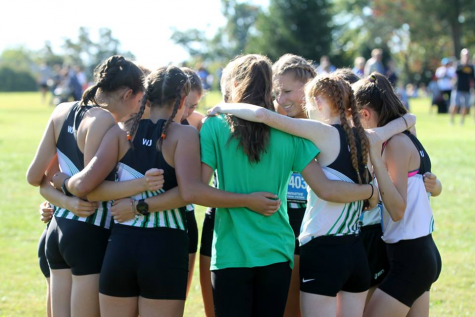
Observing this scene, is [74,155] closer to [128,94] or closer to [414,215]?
[128,94]

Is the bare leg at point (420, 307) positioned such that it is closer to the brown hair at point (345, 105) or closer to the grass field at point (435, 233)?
the brown hair at point (345, 105)

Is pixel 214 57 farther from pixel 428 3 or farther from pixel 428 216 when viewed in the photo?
pixel 428 216

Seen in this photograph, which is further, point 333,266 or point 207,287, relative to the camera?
point 207,287

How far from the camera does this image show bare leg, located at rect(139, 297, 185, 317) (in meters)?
3.23

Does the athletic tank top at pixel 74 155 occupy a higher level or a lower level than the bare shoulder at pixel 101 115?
lower

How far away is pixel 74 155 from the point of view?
359 centimetres

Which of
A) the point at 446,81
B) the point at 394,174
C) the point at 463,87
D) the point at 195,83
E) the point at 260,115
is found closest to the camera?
the point at 260,115

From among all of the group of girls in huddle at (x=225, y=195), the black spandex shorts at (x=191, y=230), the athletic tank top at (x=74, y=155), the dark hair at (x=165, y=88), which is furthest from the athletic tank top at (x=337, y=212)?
the athletic tank top at (x=74, y=155)

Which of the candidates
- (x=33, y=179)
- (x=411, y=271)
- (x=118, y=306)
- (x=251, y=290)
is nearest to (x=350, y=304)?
(x=411, y=271)

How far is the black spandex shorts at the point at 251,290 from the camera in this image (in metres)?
3.22

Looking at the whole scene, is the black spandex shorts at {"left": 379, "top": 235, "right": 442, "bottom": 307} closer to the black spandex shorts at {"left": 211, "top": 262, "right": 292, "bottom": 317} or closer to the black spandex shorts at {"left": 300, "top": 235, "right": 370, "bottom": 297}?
the black spandex shorts at {"left": 300, "top": 235, "right": 370, "bottom": 297}

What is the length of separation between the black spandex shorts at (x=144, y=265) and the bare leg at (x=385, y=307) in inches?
49.0

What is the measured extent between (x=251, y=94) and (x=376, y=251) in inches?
55.4

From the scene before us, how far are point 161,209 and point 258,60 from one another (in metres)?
1.03
